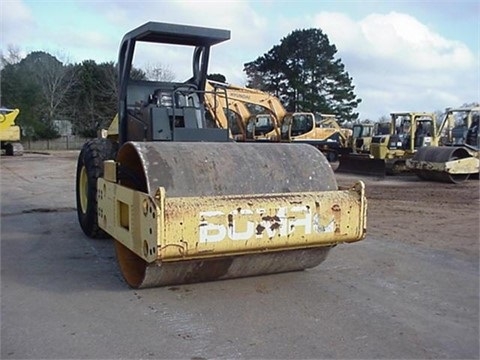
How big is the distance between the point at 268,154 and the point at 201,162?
0.69 metres

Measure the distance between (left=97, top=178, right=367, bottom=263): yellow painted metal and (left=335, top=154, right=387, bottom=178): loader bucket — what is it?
14.1 m

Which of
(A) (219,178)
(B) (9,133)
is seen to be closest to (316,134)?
(B) (9,133)

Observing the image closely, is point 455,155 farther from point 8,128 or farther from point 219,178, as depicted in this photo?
point 8,128

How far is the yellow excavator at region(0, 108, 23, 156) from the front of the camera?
28.7 m

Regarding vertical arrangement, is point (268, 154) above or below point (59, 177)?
above

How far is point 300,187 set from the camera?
493cm

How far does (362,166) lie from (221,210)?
1575 centimetres

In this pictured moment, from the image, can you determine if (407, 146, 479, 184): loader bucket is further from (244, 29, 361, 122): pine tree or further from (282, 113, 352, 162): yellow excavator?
(244, 29, 361, 122): pine tree

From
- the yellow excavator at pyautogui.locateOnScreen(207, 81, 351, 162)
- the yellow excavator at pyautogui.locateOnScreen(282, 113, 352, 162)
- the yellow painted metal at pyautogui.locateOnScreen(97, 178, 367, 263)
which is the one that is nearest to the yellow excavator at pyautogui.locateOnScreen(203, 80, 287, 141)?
the yellow excavator at pyautogui.locateOnScreen(207, 81, 351, 162)

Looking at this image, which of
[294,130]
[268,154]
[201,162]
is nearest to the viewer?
[201,162]

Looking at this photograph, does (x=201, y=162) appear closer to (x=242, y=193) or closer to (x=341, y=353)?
(x=242, y=193)

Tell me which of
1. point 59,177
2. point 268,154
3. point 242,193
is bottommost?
point 59,177

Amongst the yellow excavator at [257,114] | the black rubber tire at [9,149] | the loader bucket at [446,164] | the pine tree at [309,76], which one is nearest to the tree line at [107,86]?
the pine tree at [309,76]

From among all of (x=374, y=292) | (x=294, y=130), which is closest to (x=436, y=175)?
(x=294, y=130)
